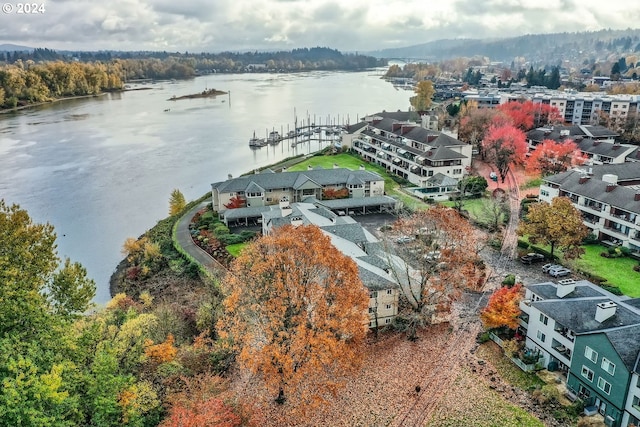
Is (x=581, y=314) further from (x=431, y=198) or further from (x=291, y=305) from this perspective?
(x=431, y=198)

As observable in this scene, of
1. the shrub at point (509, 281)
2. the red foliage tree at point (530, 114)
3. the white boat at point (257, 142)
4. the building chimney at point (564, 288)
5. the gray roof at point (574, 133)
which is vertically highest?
the red foliage tree at point (530, 114)

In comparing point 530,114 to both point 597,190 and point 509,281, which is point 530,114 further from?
point 509,281

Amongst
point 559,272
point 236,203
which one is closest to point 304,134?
point 236,203

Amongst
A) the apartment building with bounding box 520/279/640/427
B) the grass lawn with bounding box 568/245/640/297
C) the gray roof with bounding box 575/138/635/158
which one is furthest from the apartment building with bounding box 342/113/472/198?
the apartment building with bounding box 520/279/640/427

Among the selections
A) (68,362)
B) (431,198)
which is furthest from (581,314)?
(431,198)

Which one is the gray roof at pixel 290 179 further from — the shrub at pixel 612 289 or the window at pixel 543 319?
the window at pixel 543 319

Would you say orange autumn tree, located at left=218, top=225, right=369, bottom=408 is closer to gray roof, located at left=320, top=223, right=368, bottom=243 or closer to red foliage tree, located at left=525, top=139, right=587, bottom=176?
gray roof, located at left=320, top=223, right=368, bottom=243

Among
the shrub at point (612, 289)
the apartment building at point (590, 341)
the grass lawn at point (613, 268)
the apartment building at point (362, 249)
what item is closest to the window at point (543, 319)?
the apartment building at point (590, 341)
